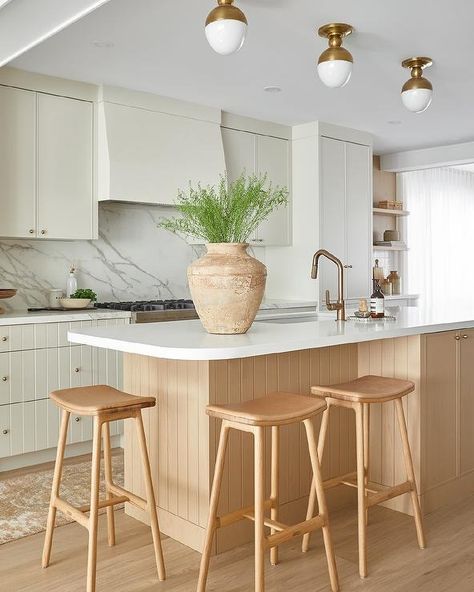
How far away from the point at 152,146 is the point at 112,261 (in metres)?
0.90

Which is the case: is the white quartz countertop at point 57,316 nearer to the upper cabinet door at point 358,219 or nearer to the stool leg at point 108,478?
the stool leg at point 108,478

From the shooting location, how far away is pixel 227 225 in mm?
2621

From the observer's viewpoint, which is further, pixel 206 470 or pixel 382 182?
pixel 382 182

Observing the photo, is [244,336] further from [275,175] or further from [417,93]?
[275,175]

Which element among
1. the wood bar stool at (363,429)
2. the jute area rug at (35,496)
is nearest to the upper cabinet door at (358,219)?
the jute area rug at (35,496)

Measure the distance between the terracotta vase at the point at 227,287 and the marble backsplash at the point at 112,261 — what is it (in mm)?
2157

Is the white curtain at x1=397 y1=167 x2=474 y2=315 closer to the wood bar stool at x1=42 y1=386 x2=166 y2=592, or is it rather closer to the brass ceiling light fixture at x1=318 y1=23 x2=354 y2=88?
the brass ceiling light fixture at x1=318 y1=23 x2=354 y2=88

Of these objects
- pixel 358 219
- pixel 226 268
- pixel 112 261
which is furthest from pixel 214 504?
pixel 358 219

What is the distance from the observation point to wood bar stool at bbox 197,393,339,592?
6.64 feet

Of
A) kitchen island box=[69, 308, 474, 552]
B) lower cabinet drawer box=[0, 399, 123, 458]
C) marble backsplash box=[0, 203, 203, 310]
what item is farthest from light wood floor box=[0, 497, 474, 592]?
marble backsplash box=[0, 203, 203, 310]

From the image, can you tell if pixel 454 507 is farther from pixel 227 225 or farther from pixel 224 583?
pixel 227 225

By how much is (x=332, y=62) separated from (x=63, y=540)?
2.47 meters

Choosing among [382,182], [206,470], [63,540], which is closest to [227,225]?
[206,470]

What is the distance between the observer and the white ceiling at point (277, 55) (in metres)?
3.14
